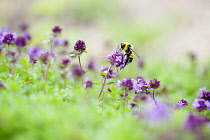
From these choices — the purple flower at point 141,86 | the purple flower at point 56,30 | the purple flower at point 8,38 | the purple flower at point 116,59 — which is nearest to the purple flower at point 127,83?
the purple flower at point 141,86

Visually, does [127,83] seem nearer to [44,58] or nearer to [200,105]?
[200,105]

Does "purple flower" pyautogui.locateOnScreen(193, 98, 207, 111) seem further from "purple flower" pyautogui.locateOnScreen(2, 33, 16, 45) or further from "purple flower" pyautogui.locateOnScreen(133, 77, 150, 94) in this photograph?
"purple flower" pyautogui.locateOnScreen(2, 33, 16, 45)

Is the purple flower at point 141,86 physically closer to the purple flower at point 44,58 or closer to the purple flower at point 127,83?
the purple flower at point 127,83

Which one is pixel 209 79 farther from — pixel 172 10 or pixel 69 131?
pixel 172 10

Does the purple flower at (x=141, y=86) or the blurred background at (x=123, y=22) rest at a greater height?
the blurred background at (x=123, y=22)

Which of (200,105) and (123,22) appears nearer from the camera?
(200,105)

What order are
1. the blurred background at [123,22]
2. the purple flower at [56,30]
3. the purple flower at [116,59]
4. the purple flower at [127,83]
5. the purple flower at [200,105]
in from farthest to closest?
the blurred background at [123,22]
the purple flower at [56,30]
the purple flower at [116,59]
the purple flower at [127,83]
the purple flower at [200,105]

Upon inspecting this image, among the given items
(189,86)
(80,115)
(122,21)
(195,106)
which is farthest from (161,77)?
(122,21)

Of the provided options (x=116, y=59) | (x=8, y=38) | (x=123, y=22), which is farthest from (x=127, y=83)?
(x=123, y=22)
